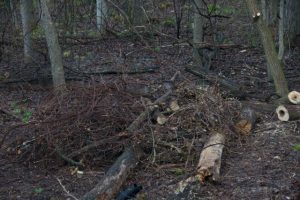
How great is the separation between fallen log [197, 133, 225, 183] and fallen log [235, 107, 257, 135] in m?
0.56

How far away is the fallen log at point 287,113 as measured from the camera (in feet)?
Result: 23.6

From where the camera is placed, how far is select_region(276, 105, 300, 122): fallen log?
7207 millimetres

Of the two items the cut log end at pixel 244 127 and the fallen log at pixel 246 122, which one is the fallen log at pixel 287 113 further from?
the cut log end at pixel 244 127

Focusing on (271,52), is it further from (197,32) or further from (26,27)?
(26,27)

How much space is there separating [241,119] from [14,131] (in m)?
3.31

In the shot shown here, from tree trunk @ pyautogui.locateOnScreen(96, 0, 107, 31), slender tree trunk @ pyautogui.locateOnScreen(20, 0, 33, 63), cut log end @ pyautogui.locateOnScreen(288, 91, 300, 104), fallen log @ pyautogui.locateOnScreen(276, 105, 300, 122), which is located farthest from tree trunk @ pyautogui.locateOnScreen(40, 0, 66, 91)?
tree trunk @ pyautogui.locateOnScreen(96, 0, 107, 31)

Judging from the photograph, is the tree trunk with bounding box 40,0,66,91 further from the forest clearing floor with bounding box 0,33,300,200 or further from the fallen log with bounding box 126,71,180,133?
the fallen log with bounding box 126,71,180,133

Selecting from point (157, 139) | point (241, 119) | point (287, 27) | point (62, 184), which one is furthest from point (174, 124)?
point (287, 27)

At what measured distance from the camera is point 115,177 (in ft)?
18.1

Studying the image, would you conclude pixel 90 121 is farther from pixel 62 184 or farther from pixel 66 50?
pixel 66 50

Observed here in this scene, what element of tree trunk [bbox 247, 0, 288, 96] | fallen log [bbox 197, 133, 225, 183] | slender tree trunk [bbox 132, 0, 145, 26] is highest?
slender tree trunk [bbox 132, 0, 145, 26]

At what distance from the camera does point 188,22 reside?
15508mm

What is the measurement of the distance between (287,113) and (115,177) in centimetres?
296

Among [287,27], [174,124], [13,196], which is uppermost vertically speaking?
[287,27]
